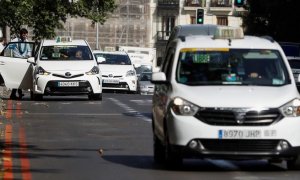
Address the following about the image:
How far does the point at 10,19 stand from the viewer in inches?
1923

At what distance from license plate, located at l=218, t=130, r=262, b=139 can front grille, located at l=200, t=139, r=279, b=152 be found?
58 millimetres

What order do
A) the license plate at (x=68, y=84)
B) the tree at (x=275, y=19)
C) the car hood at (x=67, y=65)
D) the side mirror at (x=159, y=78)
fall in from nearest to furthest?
the side mirror at (x=159, y=78), the license plate at (x=68, y=84), the car hood at (x=67, y=65), the tree at (x=275, y=19)

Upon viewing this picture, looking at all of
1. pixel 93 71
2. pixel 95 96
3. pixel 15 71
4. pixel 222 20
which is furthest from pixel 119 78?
pixel 222 20

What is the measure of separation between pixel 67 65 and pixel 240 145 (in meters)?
18.6

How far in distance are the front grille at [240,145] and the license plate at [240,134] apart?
6 cm

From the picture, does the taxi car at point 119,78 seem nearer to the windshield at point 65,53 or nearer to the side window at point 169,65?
the windshield at point 65,53

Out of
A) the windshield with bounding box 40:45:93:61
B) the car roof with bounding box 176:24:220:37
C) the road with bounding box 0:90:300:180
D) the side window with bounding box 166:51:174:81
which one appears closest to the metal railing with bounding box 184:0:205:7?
the windshield with bounding box 40:45:93:61

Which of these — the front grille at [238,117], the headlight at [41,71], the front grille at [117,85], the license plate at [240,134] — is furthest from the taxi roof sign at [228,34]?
the front grille at [117,85]

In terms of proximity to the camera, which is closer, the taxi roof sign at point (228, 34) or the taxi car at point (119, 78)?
the taxi roof sign at point (228, 34)

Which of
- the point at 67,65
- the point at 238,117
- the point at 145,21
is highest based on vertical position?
the point at 238,117

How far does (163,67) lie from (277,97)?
104 inches

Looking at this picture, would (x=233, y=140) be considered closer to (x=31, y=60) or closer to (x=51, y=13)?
(x=31, y=60)

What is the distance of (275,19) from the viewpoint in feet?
204

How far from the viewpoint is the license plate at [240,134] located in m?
13.4
